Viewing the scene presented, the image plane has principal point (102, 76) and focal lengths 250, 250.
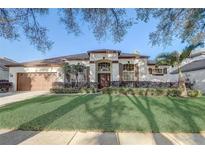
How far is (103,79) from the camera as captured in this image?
26562 millimetres

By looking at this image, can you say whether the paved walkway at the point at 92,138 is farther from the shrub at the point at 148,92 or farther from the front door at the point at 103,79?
the front door at the point at 103,79

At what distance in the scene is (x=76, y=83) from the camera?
1003 inches

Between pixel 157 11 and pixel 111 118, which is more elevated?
pixel 157 11

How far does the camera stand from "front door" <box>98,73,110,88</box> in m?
26.5

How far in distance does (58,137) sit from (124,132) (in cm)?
182

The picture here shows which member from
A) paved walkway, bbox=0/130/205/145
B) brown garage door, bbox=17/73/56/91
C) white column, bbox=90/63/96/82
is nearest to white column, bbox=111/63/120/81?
white column, bbox=90/63/96/82

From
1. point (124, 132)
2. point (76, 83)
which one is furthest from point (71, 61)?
point (124, 132)

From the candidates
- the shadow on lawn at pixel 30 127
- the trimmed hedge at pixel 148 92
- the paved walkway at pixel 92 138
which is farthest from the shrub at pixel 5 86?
the paved walkway at pixel 92 138

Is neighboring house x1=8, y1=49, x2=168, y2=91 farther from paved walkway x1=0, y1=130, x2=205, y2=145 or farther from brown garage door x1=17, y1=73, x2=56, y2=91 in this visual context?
paved walkway x1=0, y1=130, x2=205, y2=145

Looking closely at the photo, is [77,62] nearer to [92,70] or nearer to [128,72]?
[92,70]
